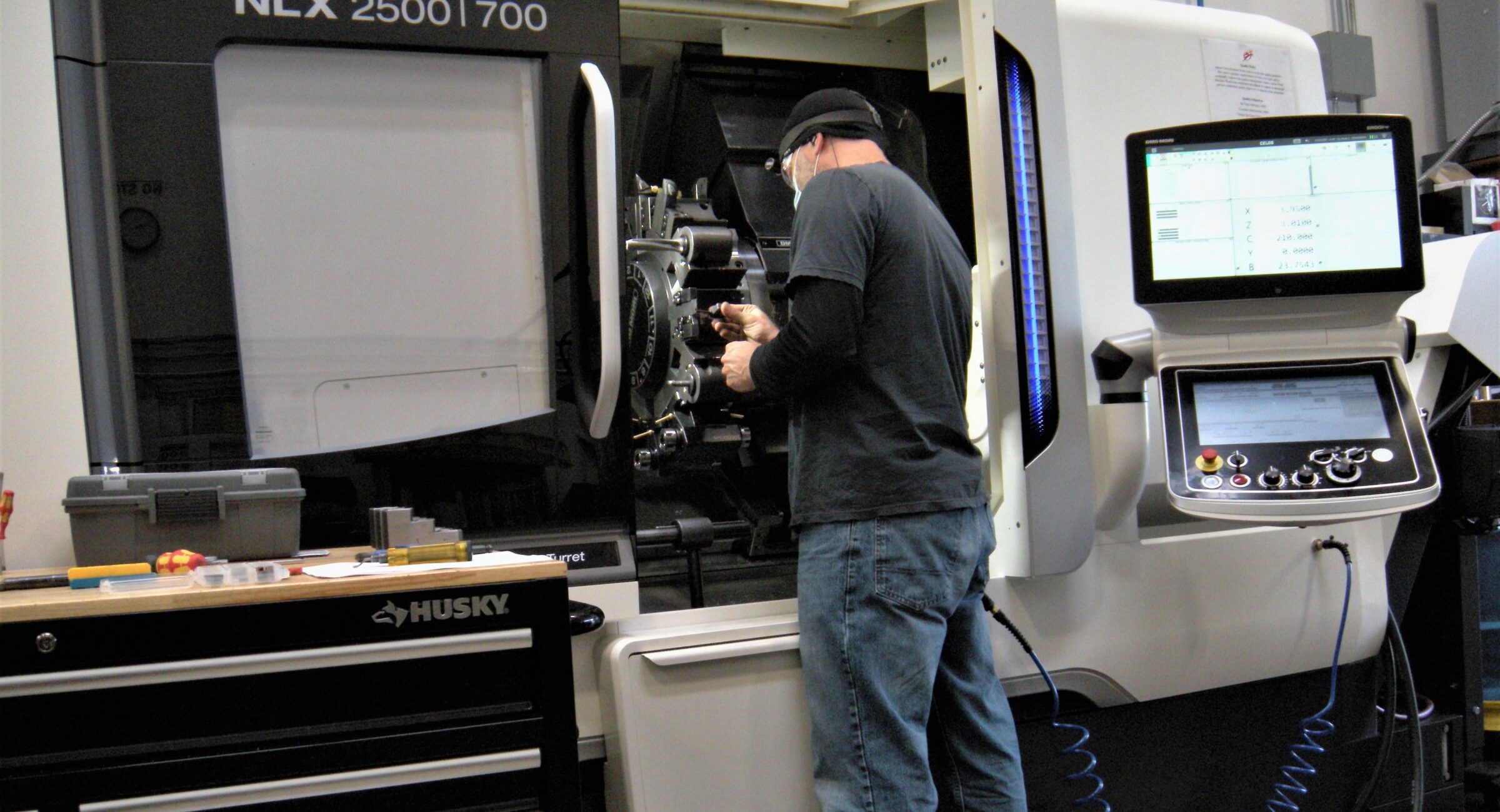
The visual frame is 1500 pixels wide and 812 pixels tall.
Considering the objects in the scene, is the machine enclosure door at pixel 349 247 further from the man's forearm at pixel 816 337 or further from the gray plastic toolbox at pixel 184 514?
the man's forearm at pixel 816 337

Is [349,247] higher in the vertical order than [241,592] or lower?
higher

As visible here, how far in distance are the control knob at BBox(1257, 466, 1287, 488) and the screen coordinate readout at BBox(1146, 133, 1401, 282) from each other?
396mm

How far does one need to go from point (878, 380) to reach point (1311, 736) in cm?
162

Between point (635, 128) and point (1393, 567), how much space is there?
93.0 inches

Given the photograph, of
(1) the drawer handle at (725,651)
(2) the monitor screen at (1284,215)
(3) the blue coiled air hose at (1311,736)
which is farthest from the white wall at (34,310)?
(3) the blue coiled air hose at (1311,736)

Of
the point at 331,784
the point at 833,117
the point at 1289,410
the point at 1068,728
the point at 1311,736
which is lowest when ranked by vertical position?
the point at 1311,736

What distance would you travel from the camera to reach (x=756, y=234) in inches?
106

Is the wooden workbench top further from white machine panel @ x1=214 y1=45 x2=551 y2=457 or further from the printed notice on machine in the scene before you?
the printed notice on machine

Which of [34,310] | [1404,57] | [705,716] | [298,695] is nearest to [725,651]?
[705,716]

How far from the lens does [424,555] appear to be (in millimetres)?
1578

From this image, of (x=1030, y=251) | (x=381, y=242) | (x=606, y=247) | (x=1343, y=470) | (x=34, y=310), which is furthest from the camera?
(x=1030, y=251)

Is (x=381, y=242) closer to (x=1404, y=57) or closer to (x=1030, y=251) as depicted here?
(x=1030, y=251)

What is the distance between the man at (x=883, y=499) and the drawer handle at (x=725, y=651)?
2.4 inches

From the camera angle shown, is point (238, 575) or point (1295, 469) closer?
point (238, 575)
